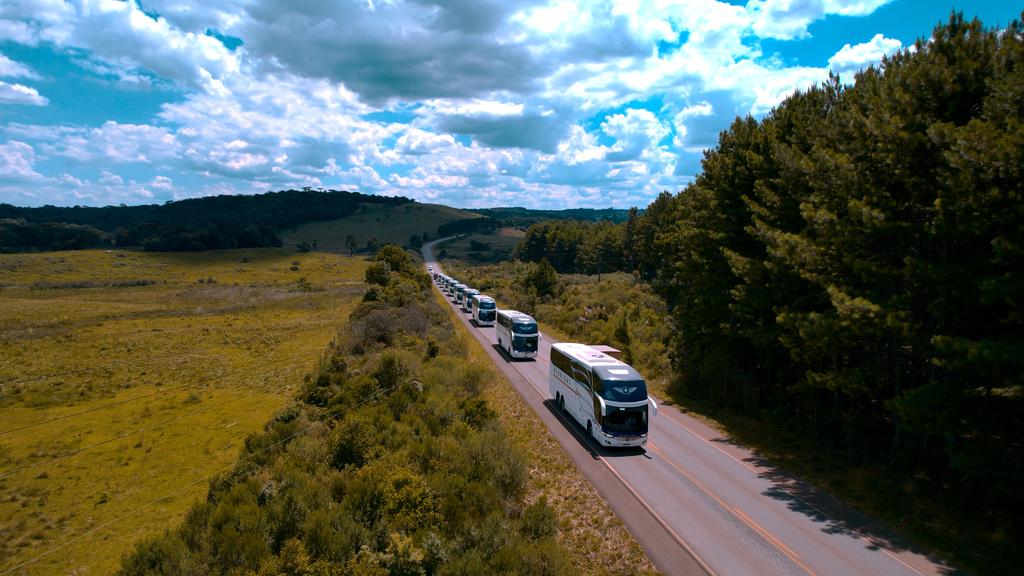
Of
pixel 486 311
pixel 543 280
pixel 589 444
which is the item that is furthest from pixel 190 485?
pixel 543 280

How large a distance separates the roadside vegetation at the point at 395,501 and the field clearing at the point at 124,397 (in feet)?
12.9

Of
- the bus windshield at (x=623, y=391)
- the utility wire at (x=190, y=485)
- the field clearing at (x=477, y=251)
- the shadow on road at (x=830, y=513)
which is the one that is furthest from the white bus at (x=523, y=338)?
the field clearing at (x=477, y=251)

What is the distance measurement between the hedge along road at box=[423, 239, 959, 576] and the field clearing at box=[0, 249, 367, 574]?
54.8 feet

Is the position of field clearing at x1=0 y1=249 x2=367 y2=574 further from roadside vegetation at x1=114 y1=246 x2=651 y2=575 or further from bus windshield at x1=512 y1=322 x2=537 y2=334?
bus windshield at x1=512 y1=322 x2=537 y2=334

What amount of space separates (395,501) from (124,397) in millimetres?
27472

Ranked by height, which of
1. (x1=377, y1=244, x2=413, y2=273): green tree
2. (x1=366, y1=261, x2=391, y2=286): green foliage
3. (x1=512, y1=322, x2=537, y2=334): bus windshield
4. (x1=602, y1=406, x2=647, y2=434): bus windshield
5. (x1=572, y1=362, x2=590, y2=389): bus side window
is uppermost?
(x1=377, y1=244, x2=413, y2=273): green tree

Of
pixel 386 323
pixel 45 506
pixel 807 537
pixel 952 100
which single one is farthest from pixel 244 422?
pixel 952 100

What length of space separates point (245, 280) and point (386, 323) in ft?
222

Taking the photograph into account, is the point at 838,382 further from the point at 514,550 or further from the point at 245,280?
the point at 245,280

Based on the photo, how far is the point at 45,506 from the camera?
17.4m

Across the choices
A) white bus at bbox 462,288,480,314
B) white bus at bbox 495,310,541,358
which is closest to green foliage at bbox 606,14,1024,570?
white bus at bbox 495,310,541,358

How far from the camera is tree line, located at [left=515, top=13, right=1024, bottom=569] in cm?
1117

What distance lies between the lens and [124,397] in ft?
96.0

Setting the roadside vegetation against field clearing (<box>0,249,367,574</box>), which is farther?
field clearing (<box>0,249,367,574</box>)
